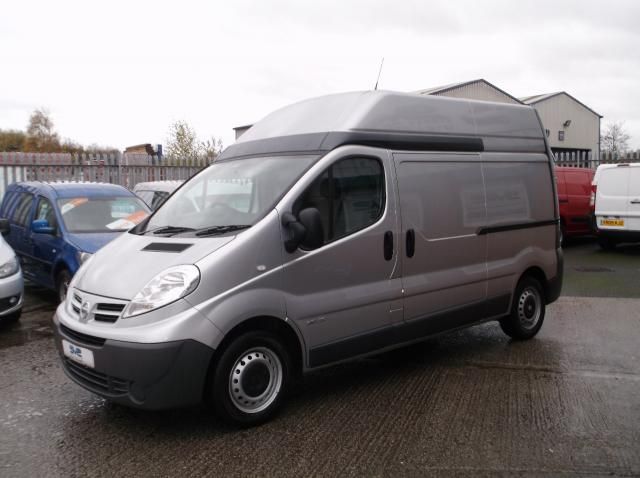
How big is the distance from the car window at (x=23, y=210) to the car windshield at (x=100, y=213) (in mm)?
948

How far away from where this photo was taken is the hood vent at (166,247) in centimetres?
430

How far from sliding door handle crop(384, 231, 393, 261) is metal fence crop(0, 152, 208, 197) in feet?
38.2

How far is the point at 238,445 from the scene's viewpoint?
408 centimetres

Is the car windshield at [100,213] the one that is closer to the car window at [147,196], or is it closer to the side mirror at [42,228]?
Result: the side mirror at [42,228]

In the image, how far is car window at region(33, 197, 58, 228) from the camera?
27.2 feet

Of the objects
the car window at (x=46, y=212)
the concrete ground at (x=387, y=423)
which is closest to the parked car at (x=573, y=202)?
the concrete ground at (x=387, y=423)

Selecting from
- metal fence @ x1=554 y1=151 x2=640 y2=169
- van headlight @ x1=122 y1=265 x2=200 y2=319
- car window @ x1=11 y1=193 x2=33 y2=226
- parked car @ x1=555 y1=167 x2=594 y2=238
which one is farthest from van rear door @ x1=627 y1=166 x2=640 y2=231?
van headlight @ x1=122 y1=265 x2=200 y2=319

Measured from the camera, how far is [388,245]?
5.02 metres

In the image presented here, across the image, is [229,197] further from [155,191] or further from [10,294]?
[155,191]

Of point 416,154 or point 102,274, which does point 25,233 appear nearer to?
point 102,274

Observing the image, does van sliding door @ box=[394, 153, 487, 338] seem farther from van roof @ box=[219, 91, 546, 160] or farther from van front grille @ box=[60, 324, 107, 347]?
van front grille @ box=[60, 324, 107, 347]

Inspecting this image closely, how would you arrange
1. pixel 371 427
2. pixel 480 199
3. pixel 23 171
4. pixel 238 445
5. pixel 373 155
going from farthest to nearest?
pixel 23 171 → pixel 480 199 → pixel 373 155 → pixel 371 427 → pixel 238 445

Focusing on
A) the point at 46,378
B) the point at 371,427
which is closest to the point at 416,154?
the point at 371,427

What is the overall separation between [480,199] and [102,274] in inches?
133
